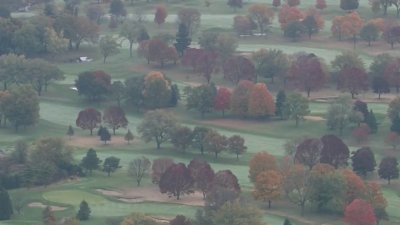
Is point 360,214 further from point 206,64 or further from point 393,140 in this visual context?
point 206,64

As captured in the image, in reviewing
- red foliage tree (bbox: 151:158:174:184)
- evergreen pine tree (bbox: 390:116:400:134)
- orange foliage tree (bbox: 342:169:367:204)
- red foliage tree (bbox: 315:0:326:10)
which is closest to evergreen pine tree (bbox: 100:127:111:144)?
red foliage tree (bbox: 151:158:174:184)

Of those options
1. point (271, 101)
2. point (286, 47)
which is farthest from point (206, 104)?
point (286, 47)

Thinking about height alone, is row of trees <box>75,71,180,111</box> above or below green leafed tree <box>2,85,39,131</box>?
above

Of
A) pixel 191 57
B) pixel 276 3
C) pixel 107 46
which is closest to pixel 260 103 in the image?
pixel 191 57

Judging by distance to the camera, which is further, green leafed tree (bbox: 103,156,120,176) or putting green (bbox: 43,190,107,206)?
green leafed tree (bbox: 103,156,120,176)

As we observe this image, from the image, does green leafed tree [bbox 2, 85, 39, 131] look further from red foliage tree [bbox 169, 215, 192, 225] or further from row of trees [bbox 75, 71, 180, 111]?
red foliage tree [bbox 169, 215, 192, 225]

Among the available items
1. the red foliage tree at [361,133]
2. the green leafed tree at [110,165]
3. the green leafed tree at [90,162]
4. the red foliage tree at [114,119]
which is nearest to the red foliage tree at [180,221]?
the green leafed tree at [110,165]

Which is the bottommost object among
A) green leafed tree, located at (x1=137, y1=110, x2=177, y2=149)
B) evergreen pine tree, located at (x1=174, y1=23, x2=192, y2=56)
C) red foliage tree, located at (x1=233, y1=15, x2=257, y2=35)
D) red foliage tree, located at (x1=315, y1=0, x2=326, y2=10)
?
green leafed tree, located at (x1=137, y1=110, x2=177, y2=149)
